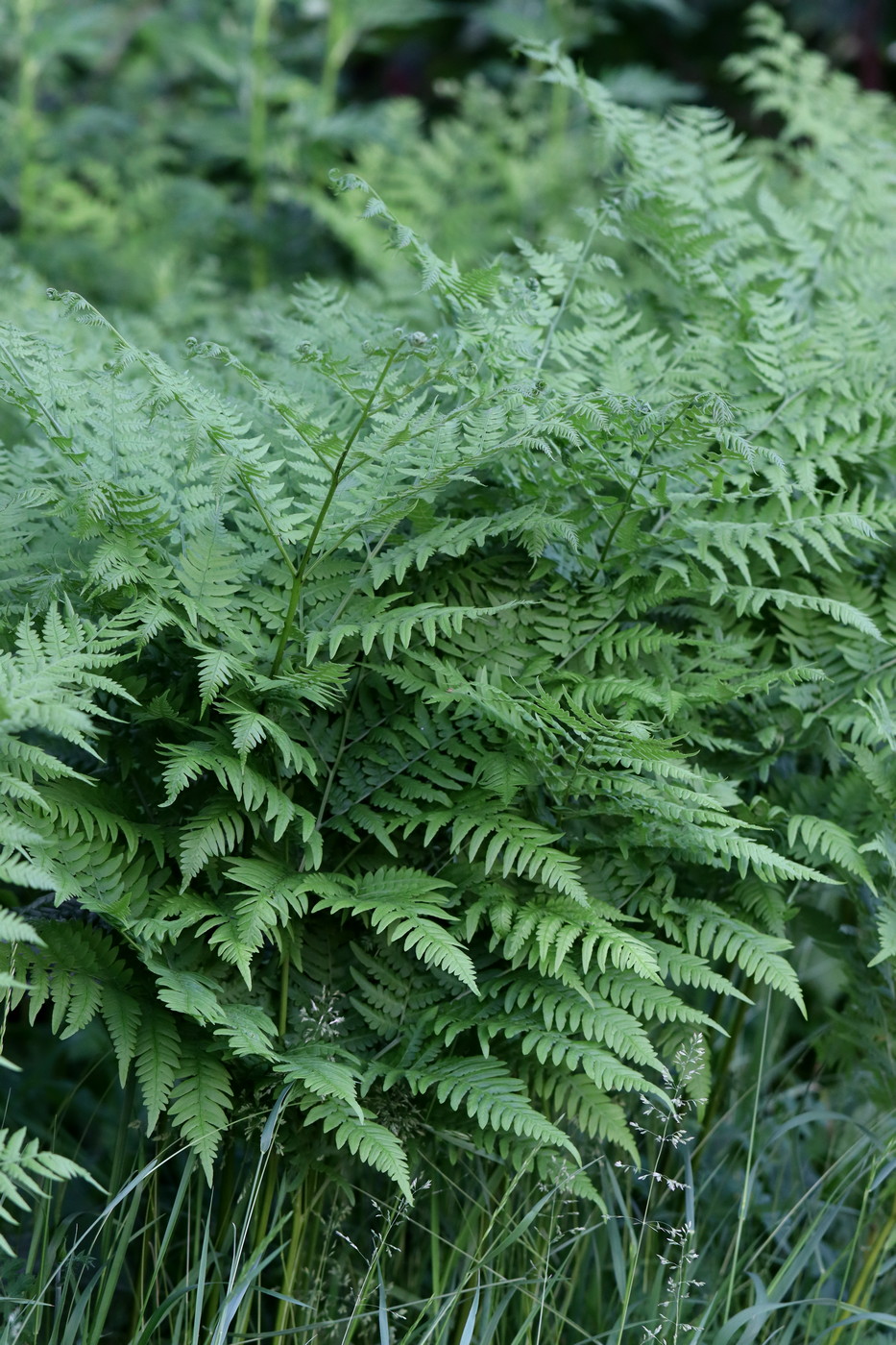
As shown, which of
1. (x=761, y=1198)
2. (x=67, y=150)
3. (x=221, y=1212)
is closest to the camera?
(x=221, y=1212)

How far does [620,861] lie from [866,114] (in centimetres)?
225

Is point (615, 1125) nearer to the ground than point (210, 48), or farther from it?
nearer to the ground

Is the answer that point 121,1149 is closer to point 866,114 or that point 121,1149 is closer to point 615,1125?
point 615,1125

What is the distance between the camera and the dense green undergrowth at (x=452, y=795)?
5.39 ft

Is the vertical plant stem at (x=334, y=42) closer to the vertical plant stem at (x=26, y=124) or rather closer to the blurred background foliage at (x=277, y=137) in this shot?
the blurred background foliage at (x=277, y=137)

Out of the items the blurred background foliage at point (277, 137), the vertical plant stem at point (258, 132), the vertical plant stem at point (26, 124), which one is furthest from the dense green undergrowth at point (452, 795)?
the vertical plant stem at point (26, 124)

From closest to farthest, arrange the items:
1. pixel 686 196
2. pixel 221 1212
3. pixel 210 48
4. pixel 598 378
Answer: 1. pixel 221 1212
2. pixel 598 378
3. pixel 686 196
4. pixel 210 48

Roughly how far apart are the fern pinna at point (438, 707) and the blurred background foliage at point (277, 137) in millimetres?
1744

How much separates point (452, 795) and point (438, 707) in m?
0.14

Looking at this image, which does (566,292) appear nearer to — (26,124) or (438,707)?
(438,707)

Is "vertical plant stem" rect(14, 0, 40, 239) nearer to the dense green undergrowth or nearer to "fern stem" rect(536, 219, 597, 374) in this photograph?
the dense green undergrowth

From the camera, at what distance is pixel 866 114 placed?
3.08 metres

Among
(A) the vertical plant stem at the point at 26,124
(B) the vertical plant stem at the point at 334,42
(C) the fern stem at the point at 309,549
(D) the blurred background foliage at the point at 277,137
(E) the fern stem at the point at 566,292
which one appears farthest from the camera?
(B) the vertical plant stem at the point at 334,42

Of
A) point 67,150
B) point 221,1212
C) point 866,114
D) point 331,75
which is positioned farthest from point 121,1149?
point 67,150
